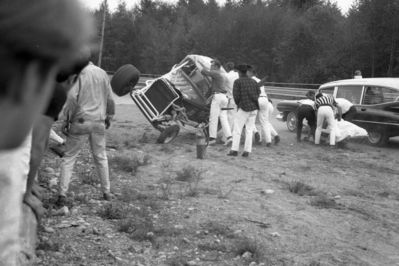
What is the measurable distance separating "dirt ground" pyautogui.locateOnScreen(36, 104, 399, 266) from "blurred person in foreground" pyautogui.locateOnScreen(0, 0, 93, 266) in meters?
3.92

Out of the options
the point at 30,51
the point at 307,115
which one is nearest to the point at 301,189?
the point at 307,115

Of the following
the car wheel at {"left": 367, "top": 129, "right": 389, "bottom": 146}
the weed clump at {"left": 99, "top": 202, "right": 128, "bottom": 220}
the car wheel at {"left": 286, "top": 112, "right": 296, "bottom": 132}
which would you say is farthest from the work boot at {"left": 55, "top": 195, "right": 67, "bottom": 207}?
the car wheel at {"left": 286, "top": 112, "right": 296, "bottom": 132}

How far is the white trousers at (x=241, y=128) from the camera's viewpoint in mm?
10867

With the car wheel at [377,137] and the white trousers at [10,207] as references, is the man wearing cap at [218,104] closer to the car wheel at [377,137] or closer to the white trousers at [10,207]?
the car wheel at [377,137]

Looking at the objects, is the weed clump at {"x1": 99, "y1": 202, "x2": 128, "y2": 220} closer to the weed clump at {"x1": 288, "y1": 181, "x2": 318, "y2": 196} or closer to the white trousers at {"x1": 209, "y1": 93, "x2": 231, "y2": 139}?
the weed clump at {"x1": 288, "y1": 181, "x2": 318, "y2": 196}

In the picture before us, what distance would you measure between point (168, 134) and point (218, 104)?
1.24m

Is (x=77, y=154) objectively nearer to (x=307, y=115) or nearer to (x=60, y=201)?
(x=60, y=201)

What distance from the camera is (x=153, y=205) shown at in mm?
6520

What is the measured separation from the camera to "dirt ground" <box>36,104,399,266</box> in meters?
5.15

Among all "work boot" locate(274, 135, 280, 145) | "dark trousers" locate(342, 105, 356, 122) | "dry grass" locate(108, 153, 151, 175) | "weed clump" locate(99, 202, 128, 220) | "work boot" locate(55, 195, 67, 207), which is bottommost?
"work boot" locate(274, 135, 280, 145)

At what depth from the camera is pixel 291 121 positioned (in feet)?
53.3

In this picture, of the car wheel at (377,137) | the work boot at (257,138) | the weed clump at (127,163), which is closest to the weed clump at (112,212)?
the weed clump at (127,163)

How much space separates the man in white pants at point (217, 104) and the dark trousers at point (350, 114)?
10.4ft

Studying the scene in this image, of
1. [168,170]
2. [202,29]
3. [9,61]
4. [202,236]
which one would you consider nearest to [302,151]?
[168,170]
